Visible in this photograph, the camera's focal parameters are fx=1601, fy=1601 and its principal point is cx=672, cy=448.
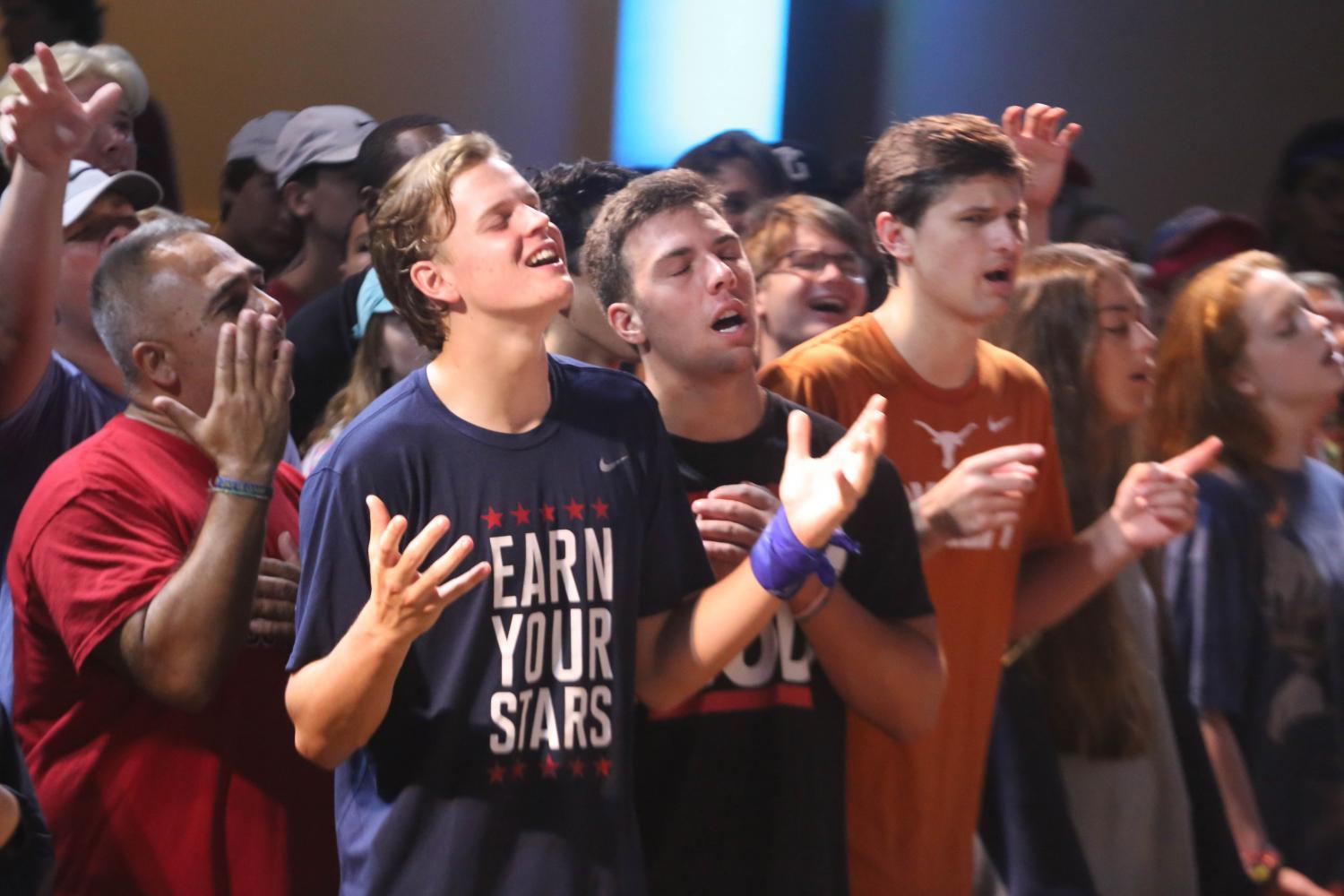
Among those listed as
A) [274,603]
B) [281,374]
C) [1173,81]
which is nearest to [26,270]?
[281,374]

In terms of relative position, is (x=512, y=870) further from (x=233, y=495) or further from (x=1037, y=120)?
(x=1037, y=120)

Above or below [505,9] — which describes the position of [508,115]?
below

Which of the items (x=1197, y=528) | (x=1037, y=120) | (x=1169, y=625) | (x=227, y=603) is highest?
(x=1037, y=120)

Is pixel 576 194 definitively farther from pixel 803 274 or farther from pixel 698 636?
pixel 698 636

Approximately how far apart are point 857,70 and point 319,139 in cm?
244

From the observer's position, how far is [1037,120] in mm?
3229

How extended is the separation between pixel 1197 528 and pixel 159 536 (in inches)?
77.0

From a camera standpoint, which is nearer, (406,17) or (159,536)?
(159,536)

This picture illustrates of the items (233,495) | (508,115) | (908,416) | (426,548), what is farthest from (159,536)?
(508,115)

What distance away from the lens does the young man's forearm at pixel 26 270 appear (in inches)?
97.5

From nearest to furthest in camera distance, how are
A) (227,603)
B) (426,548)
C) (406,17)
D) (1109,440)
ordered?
(426,548) → (227,603) → (1109,440) → (406,17)

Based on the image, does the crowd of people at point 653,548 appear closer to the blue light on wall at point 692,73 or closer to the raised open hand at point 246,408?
the raised open hand at point 246,408

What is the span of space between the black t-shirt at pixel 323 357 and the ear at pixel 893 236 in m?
1.09

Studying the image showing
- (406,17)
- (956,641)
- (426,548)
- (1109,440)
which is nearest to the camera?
(426,548)
